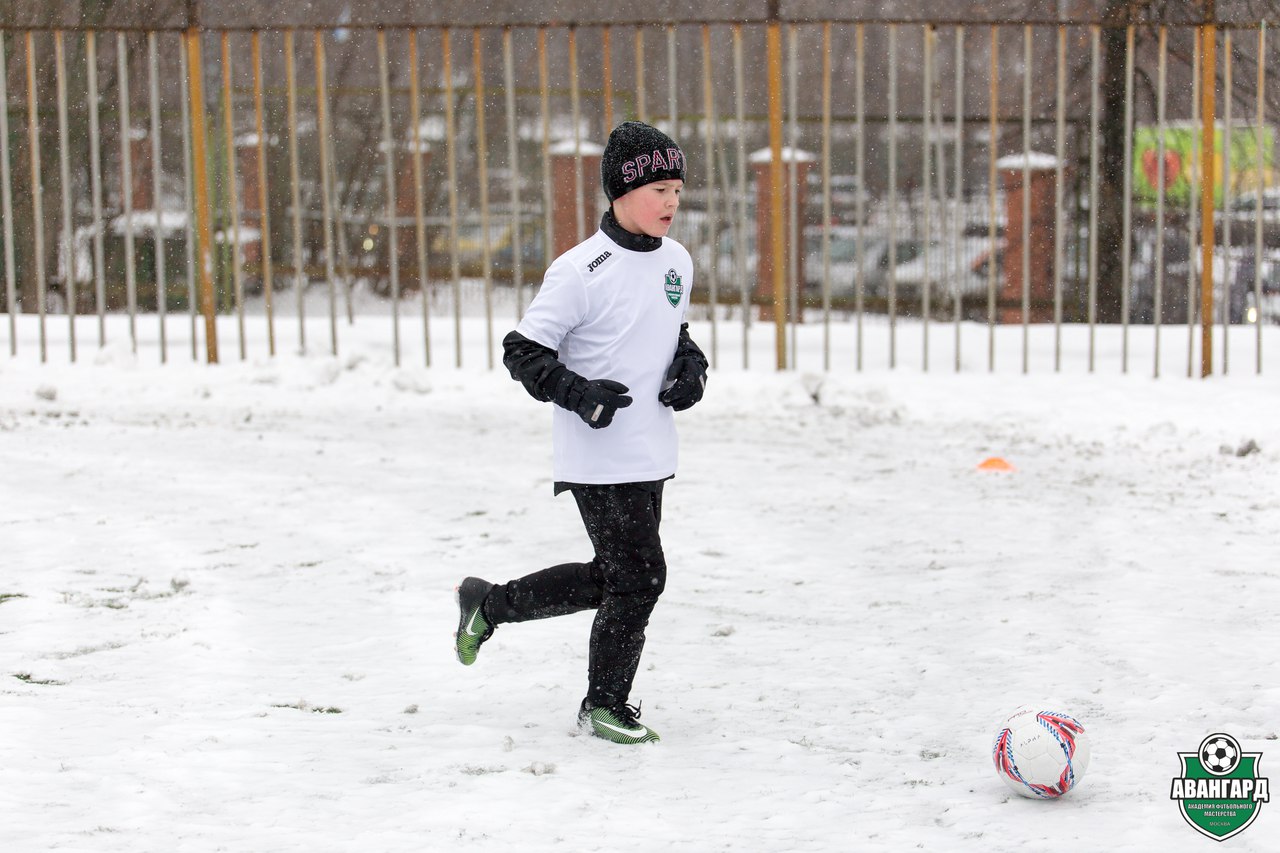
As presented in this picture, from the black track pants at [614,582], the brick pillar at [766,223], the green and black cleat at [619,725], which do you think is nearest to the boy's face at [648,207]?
the black track pants at [614,582]

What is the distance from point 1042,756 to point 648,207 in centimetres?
156

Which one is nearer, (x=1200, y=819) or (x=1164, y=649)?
(x=1200, y=819)

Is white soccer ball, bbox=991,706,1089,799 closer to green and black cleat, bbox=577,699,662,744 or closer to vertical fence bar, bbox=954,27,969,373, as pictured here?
green and black cleat, bbox=577,699,662,744

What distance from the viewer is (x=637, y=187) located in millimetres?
3633

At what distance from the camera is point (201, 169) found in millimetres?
10148

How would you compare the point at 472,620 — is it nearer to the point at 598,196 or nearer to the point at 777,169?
the point at 777,169

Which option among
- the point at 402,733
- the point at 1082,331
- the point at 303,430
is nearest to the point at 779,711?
the point at 402,733

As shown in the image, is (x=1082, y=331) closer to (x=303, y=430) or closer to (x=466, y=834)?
(x=303, y=430)

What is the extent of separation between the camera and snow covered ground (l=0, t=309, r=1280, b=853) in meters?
3.20

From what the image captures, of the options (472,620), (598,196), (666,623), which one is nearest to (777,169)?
(598,196)

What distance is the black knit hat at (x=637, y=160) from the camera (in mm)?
3627

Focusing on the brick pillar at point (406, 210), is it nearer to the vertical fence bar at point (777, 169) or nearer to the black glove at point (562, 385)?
the vertical fence bar at point (777, 169)

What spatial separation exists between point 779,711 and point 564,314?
4.02 feet

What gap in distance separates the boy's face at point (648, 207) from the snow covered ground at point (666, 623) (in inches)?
50.2
